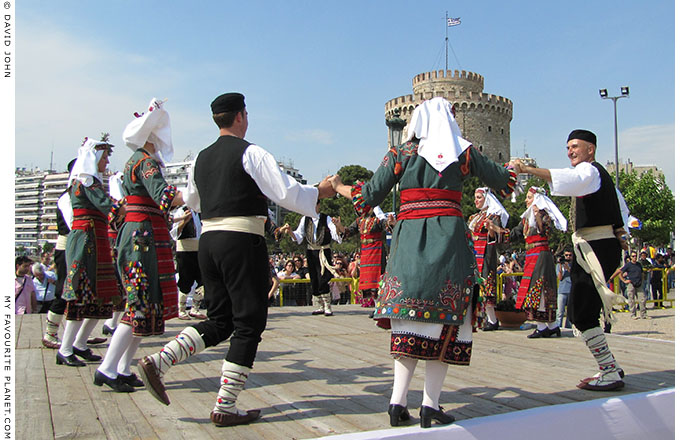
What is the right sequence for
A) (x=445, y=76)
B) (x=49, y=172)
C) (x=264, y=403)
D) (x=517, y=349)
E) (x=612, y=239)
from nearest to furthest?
(x=264, y=403) → (x=612, y=239) → (x=517, y=349) → (x=445, y=76) → (x=49, y=172)

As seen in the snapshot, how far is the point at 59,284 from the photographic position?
6180 mm

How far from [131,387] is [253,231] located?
1.66 m

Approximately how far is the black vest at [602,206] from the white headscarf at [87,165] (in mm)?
4465

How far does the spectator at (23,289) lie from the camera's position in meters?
9.77

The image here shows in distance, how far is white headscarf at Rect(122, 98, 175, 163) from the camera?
459 centimetres

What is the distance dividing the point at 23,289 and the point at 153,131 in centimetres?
694

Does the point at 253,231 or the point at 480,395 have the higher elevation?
the point at 253,231

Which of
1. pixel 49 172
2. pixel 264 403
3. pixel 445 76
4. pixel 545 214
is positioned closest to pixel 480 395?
pixel 264 403

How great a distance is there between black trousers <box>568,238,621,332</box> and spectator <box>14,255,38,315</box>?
29.3 feet

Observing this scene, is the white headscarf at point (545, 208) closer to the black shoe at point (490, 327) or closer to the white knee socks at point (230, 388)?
the black shoe at point (490, 327)

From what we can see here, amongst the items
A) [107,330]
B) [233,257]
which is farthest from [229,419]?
[107,330]

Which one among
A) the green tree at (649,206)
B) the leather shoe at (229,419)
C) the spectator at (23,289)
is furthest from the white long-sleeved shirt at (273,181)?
the green tree at (649,206)

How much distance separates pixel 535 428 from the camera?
11.2 ft

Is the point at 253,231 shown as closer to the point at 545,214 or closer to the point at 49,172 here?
the point at 545,214
